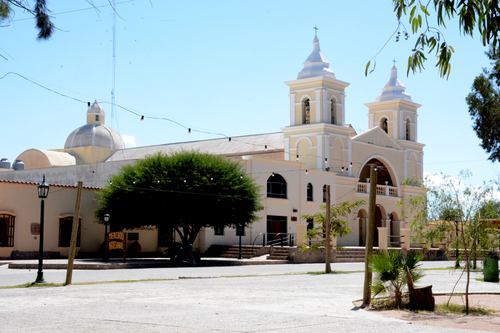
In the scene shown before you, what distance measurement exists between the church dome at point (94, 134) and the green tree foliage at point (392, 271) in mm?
46215

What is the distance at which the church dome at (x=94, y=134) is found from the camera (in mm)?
56000

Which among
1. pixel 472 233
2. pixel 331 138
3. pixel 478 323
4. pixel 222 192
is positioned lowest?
pixel 478 323

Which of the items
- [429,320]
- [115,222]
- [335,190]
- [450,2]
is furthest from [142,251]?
[450,2]

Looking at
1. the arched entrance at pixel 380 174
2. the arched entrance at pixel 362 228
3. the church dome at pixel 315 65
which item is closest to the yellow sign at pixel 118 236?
the church dome at pixel 315 65

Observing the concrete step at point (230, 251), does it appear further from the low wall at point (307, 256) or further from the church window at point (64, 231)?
the church window at point (64, 231)

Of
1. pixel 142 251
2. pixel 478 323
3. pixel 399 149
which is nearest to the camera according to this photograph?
pixel 478 323

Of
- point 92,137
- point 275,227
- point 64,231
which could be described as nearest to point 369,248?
point 64,231

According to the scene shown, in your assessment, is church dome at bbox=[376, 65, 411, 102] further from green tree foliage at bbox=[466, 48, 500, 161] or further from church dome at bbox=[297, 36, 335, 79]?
green tree foliage at bbox=[466, 48, 500, 161]

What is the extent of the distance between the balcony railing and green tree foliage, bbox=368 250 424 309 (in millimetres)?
38162

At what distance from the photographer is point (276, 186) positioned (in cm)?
4322

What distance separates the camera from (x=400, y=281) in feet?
40.8

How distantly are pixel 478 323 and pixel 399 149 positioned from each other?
150 feet

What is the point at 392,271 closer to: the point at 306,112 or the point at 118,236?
the point at 118,236

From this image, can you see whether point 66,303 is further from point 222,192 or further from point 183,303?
point 222,192
